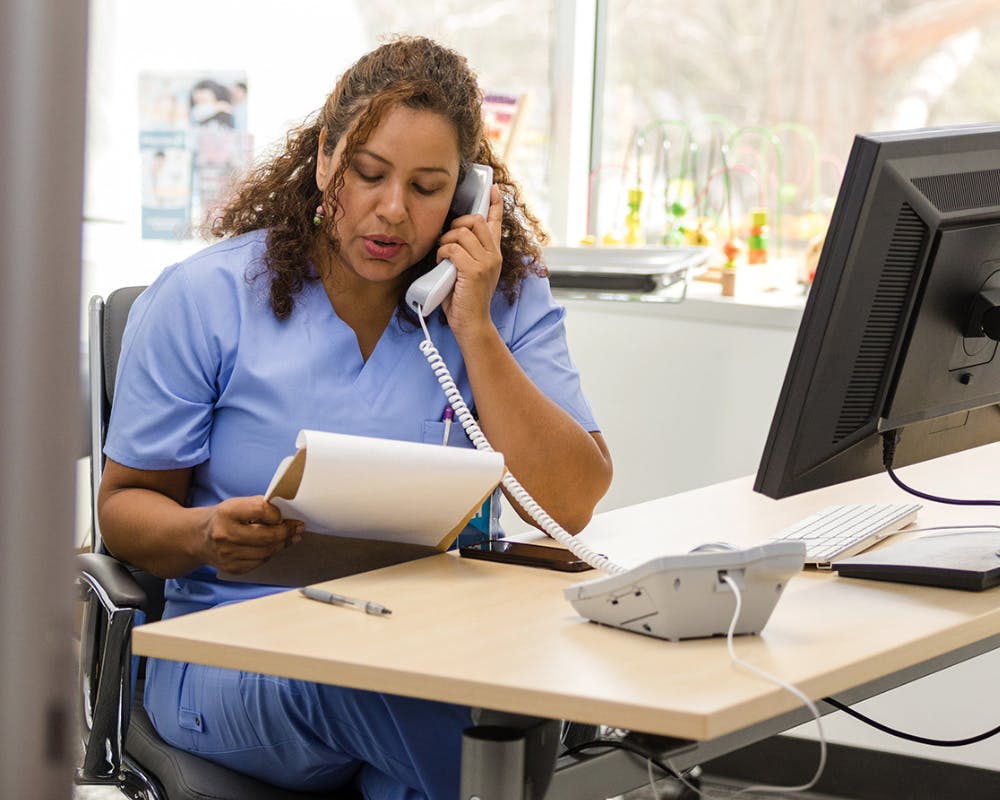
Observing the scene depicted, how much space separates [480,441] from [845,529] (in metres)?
0.39

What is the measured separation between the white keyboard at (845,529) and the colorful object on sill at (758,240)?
1.46 meters

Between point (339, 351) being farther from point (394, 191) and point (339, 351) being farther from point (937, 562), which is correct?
point (937, 562)

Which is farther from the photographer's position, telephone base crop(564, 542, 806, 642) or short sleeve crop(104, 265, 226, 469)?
short sleeve crop(104, 265, 226, 469)

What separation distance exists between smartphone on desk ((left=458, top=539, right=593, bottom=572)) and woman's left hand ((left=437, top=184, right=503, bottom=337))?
0.27 metres

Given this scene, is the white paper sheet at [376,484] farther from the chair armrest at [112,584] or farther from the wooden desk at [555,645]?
the chair armrest at [112,584]

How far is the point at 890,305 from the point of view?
1045 mm

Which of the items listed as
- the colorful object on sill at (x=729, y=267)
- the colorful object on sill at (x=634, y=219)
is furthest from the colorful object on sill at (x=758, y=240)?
the colorful object on sill at (x=634, y=219)

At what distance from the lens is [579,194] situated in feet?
10.7

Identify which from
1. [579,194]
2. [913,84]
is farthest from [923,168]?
[579,194]

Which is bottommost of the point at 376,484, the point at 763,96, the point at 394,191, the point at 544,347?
the point at 376,484

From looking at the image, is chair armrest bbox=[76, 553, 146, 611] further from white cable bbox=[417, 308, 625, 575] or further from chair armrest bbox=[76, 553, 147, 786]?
white cable bbox=[417, 308, 625, 575]

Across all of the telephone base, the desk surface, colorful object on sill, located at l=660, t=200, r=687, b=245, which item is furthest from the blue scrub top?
colorful object on sill, located at l=660, t=200, r=687, b=245

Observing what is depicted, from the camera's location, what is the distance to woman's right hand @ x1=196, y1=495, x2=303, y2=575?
3.61 feet

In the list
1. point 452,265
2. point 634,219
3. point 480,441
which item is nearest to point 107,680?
point 480,441
